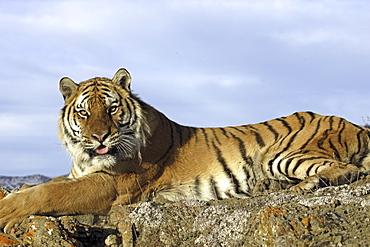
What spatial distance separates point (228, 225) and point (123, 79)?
2510 millimetres

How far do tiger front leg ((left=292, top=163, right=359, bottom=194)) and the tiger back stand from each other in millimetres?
11

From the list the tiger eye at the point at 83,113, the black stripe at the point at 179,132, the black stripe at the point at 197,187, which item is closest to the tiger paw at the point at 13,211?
the tiger eye at the point at 83,113

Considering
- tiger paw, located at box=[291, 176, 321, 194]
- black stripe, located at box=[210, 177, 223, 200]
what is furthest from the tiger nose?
tiger paw, located at box=[291, 176, 321, 194]

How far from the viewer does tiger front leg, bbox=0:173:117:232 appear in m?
4.44

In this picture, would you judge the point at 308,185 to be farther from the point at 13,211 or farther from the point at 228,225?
the point at 13,211

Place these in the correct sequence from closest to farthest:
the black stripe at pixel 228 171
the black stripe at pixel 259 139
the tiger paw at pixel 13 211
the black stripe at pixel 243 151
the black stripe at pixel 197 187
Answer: the tiger paw at pixel 13 211
the black stripe at pixel 197 187
the black stripe at pixel 228 171
the black stripe at pixel 243 151
the black stripe at pixel 259 139

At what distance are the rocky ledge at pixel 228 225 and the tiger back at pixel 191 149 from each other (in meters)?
0.77

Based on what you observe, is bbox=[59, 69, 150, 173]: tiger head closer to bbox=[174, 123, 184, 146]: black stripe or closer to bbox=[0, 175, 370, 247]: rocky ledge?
bbox=[174, 123, 184, 146]: black stripe

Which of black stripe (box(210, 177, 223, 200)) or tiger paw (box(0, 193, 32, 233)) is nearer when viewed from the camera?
tiger paw (box(0, 193, 32, 233))

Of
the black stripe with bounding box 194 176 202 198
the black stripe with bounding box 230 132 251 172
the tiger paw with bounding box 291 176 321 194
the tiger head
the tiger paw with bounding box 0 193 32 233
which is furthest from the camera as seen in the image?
the black stripe with bounding box 230 132 251 172

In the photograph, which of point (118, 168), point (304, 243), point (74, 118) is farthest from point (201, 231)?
point (74, 118)

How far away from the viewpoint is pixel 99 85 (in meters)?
5.70

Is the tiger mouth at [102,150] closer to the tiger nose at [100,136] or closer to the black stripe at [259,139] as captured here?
the tiger nose at [100,136]

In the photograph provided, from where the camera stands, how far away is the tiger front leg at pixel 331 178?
514cm
